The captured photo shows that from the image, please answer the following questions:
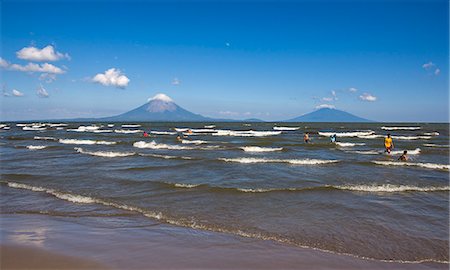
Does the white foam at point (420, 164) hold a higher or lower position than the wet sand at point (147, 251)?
higher

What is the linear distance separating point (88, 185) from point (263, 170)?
30.1ft

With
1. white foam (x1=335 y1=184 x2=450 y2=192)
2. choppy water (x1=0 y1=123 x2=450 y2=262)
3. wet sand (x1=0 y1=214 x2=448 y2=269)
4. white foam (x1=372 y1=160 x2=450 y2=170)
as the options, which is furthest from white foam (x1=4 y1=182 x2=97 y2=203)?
white foam (x1=372 y1=160 x2=450 y2=170)

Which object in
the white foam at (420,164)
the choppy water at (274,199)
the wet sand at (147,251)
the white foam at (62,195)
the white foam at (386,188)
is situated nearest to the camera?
the wet sand at (147,251)

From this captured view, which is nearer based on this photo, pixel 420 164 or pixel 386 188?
pixel 386 188

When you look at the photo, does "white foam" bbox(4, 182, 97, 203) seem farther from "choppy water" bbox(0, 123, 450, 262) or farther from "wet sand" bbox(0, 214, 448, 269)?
"wet sand" bbox(0, 214, 448, 269)

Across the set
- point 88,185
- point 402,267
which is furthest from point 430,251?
point 88,185

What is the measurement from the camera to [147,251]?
669 cm

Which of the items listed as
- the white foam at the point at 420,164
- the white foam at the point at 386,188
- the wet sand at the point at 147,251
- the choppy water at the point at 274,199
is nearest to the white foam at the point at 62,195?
the choppy water at the point at 274,199

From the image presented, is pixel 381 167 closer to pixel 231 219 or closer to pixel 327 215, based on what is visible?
pixel 327 215

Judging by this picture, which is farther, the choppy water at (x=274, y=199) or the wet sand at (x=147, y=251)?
the choppy water at (x=274, y=199)

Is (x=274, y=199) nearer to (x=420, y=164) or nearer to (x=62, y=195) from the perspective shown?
(x=62, y=195)

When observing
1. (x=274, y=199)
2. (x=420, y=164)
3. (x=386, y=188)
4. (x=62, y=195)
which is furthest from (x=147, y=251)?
(x=420, y=164)

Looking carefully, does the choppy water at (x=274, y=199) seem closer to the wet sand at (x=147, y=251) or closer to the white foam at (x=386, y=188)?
the white foam at (x=386, y=188)

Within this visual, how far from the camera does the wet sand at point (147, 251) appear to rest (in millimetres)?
6113
